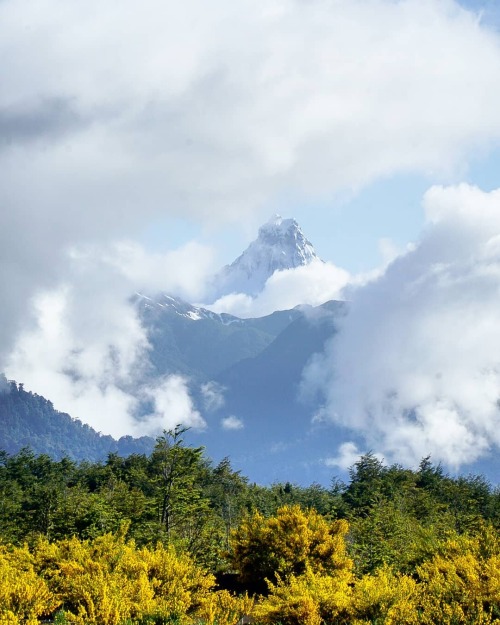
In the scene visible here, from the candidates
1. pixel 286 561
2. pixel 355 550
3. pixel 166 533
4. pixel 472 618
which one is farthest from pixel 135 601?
pixel 166 533

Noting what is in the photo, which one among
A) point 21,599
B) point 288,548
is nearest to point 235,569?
point 288,548

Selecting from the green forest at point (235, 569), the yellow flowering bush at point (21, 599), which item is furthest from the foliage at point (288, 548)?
the yellow flowering bush at point (21, 599)

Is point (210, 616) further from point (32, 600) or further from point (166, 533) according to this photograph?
point (166, 533)

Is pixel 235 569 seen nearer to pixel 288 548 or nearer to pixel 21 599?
pixel 288 548

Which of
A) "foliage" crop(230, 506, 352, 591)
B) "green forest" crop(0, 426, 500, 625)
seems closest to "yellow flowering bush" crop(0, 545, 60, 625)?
"green forest" crop(0, 426, 500, 625)

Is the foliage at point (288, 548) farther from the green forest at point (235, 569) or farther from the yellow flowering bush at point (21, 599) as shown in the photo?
the yellow flowering bush at point (21, 599)

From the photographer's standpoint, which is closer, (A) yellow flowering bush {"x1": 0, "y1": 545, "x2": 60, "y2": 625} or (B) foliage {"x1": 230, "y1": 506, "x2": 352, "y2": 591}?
(A) yellow flowering bush {"x1": 0, "y1": 545, "x2": 60, "y2": 625}

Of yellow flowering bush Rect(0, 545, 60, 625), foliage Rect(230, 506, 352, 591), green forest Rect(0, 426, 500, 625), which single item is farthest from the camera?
foliage Rect(230, 506, 352, 591)

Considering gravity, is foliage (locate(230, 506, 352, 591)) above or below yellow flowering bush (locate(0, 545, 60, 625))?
above

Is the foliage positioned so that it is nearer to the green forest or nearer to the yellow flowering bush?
the green forest

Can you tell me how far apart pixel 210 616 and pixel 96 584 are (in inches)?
133

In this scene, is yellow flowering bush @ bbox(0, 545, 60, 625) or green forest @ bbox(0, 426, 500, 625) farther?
green forest @ bbox(0, 426, 500, 625)

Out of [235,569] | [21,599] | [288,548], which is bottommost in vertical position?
[21,599]

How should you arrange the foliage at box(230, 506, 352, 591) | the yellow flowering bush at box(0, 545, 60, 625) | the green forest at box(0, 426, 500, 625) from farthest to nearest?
the foliage at box(230, 506, 352, 591), the green forest at box(0, 426, 500, 625), the yellow flowering bush at box(0, 545, 60, 625)
